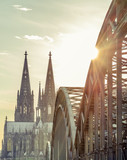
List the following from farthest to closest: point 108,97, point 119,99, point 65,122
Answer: point 65,122
point 108,97
point 119,99

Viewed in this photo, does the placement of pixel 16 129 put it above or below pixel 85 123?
above

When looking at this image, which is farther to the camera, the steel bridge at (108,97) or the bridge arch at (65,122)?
the bridge arch at (65,122)

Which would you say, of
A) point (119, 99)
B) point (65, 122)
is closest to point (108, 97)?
point (119, 99)

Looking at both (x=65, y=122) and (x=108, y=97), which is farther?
(x=65, y=122)

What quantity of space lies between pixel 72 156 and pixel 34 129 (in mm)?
164384

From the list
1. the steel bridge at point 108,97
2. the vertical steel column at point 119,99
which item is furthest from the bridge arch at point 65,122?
the vertical steel column at point 119,99

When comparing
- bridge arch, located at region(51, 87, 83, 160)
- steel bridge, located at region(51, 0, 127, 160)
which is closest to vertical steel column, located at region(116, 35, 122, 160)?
steel bridge, located at region(51, 0, 127, 160)

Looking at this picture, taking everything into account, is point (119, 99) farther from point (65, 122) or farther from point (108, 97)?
point (65, 122)

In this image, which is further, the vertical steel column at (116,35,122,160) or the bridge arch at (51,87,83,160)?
the bridge arch at (51,87,83,160)

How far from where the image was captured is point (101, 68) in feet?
50.4

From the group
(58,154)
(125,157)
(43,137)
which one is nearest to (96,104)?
(125,157)

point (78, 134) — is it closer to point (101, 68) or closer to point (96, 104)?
point (96, 104)

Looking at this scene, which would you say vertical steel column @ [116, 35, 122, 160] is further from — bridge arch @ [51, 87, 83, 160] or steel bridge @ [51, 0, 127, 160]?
bridge arch @ [51, 87, 83, 160]

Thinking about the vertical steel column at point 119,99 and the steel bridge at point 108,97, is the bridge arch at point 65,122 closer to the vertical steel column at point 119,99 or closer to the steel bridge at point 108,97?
the steel bridge at point 108,97
